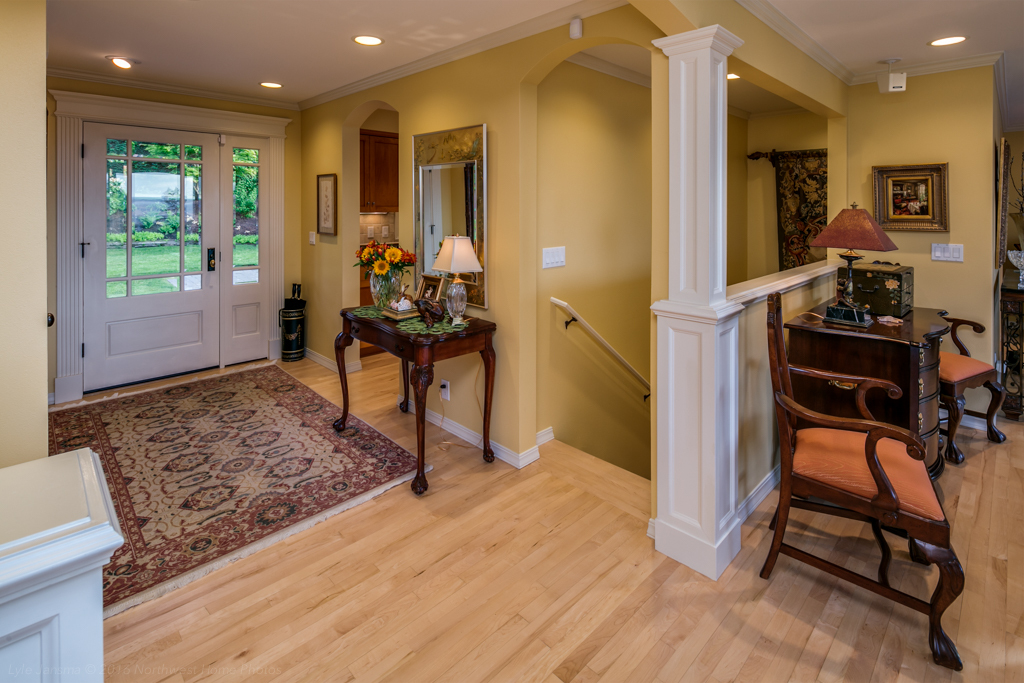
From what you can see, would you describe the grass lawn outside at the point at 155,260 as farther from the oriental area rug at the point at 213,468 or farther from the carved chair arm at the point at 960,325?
the carved chair arm at the point at 960,325

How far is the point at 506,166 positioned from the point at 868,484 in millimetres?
2239

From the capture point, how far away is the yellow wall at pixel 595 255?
328cm

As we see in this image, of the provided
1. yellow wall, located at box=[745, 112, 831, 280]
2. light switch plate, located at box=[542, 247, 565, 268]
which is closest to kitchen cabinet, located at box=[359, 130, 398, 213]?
light switch plate, located at box=[542, 247, 565, 268]

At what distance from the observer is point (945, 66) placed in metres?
3.44

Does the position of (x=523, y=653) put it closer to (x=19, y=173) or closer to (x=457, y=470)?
(x=457, y=470)

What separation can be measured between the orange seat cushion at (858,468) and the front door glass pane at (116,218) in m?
4.88

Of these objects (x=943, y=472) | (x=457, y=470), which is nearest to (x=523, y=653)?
(x=457, y=470)

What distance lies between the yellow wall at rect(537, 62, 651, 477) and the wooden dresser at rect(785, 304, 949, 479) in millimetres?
1236

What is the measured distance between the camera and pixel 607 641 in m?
1.87

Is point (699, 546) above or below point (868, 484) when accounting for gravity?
below

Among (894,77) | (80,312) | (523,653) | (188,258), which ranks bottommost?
(523,653)

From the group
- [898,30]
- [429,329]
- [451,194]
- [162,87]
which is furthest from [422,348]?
[162,87]

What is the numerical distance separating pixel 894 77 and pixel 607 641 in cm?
351

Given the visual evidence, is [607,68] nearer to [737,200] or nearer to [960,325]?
[737,200]
